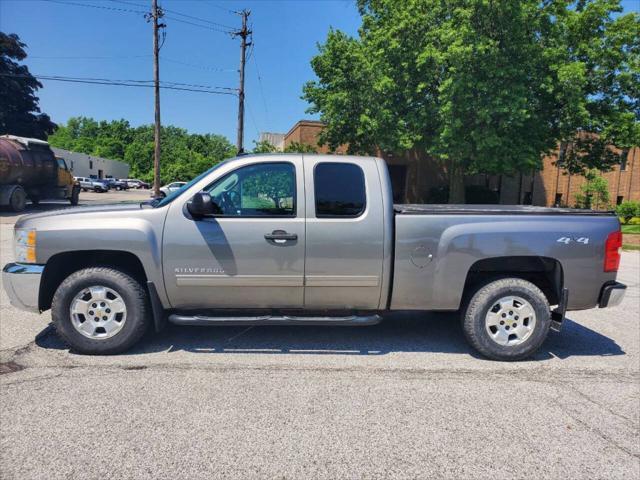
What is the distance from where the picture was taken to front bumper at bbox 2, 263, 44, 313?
3.98 meters

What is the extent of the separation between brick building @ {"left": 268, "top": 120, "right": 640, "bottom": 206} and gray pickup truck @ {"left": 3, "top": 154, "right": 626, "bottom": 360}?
21.0 meters

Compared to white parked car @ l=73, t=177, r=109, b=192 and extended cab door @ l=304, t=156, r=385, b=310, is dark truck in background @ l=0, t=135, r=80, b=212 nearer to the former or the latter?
extended cab door @ l=304, t=156, r=385, b=310

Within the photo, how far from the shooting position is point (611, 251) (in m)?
4.14

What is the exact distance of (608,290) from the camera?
4.18m

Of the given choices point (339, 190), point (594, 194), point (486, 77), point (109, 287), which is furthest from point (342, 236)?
point (594, 194)

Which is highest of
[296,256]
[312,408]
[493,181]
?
[493,181]

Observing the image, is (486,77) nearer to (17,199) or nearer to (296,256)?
(296,256)

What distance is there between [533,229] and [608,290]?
3.23ft

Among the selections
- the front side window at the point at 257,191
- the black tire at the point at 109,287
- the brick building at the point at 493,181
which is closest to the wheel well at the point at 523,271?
the front side window at the point at 257,191

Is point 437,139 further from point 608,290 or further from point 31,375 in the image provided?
point 31,375

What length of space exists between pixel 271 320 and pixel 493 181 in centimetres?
3113

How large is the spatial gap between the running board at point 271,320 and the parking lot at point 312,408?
362 millimetres

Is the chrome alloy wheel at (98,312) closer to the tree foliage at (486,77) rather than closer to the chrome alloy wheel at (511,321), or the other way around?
the chrome alloy wheel at (511,321)

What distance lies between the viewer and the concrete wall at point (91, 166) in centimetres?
5841
